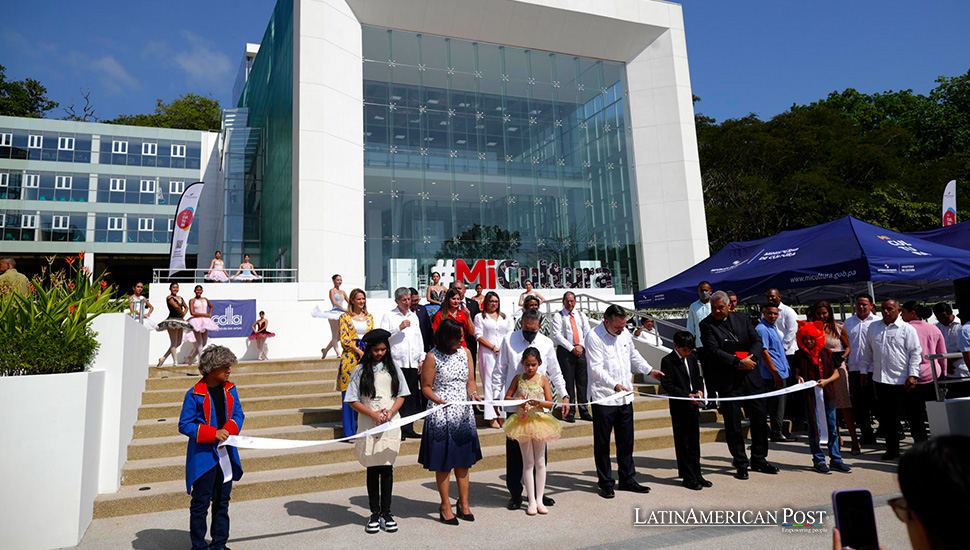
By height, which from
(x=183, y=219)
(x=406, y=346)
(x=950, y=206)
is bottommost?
(x=406, y=346)

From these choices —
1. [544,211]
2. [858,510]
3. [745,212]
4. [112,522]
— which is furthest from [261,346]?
[745,212]

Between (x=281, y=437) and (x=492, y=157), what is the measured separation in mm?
16676

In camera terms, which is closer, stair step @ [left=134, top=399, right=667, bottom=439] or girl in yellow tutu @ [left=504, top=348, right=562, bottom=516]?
girl in yellow tutu @ [left=504, top=348, right=562, bottom=516]

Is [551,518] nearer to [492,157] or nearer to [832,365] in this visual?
[832,365]

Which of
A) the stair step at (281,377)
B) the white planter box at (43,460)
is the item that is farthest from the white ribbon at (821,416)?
the white planter box at (43,460)

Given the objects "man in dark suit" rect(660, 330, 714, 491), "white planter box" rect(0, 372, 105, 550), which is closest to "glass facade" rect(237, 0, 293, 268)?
"white planter box" rect(0, 372, 105, 550)

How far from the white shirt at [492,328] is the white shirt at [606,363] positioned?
230cm

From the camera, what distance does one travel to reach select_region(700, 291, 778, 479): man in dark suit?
6.95 metres

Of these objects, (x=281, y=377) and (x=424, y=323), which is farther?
(x=281, y=377)

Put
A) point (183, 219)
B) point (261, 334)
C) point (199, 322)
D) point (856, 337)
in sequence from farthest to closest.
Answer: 1. point (183, 219)
2. point (261, 334)
3. point (199, 322)
4. point (856, 337)

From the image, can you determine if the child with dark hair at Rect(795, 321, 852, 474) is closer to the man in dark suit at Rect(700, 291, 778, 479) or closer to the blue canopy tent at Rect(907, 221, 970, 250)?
the man in dark suit at Rect(700, 291, 778, 479)

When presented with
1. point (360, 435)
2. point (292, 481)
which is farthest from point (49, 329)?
point (360, 435)

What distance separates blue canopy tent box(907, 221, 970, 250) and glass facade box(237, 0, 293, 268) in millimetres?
16868

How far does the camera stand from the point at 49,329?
5.45 meters
